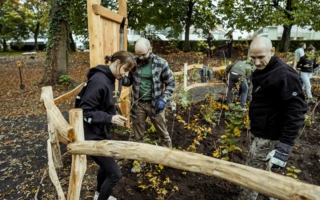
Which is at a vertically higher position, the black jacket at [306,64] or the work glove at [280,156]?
the black jacket at [306,64]

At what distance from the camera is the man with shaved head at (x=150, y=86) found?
10.9 feet

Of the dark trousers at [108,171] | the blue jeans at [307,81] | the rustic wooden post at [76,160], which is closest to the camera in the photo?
the rustic wooden post at [76,160]

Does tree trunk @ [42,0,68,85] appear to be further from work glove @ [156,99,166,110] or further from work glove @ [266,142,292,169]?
work glove @ [266,142,292,169]

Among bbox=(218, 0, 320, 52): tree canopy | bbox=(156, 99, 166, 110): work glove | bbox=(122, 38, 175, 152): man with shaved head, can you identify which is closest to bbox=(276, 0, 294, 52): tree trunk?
bbox=(218, 0, 320, 52): tree canopy

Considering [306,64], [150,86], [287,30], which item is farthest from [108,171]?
[287,30]

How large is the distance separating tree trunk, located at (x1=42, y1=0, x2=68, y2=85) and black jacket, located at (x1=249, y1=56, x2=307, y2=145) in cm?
700

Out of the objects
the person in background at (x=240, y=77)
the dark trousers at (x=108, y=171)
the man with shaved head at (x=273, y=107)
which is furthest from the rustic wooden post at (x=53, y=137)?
the person in background at (x=240, y=77)

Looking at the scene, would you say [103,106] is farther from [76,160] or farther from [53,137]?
[53,137]

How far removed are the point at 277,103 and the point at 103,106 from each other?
156 cm

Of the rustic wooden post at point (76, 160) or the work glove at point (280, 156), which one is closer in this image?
the rustic wooden post at point (76, 160)

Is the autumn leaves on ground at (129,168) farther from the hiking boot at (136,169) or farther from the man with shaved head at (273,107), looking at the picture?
the man with shaved head at (273,107)

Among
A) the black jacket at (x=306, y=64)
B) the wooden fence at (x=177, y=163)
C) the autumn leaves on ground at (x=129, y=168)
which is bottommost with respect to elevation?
the autumn leaves on ground at (x=129, y=168)

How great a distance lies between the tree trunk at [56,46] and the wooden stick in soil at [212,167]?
6903mm

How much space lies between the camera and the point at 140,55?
3.24 metres
